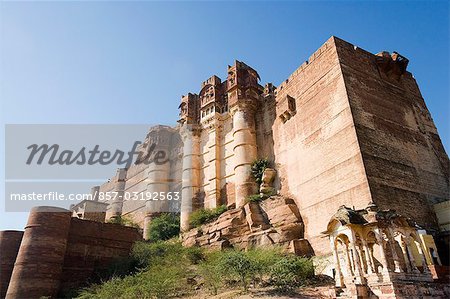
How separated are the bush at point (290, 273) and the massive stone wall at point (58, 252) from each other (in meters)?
10.7

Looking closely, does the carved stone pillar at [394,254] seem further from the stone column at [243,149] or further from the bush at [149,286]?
the stone column at [243,149]

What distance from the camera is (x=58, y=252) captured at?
18.4 metres

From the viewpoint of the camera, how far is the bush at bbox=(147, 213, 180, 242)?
27000 millimetres

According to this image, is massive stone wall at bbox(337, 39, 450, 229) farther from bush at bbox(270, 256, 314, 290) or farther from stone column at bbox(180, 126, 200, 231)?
stone column at bbox(180, 126, 200, 231)

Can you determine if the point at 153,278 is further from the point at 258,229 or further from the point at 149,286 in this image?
the point at 258,229

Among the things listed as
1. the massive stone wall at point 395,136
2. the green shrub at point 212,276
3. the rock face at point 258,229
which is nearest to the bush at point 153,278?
the green shrub at point 212,276

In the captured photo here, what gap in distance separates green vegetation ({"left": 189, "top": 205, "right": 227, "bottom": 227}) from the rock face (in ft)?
3.47

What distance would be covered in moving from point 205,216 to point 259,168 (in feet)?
15.3

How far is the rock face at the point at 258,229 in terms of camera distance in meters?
18.2

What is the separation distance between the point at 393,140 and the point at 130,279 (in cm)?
1417

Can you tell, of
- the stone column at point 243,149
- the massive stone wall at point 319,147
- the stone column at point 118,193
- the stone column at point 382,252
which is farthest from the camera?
the stone column at point 118,193

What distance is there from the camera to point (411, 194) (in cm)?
1698

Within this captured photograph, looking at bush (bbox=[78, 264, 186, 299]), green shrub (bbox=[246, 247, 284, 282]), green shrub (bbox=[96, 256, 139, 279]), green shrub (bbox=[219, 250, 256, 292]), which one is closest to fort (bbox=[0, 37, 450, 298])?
green shrub (bbox=[246, 247, 284, 282])

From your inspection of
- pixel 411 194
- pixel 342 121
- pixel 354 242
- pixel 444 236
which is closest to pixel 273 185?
pixel 342 121
